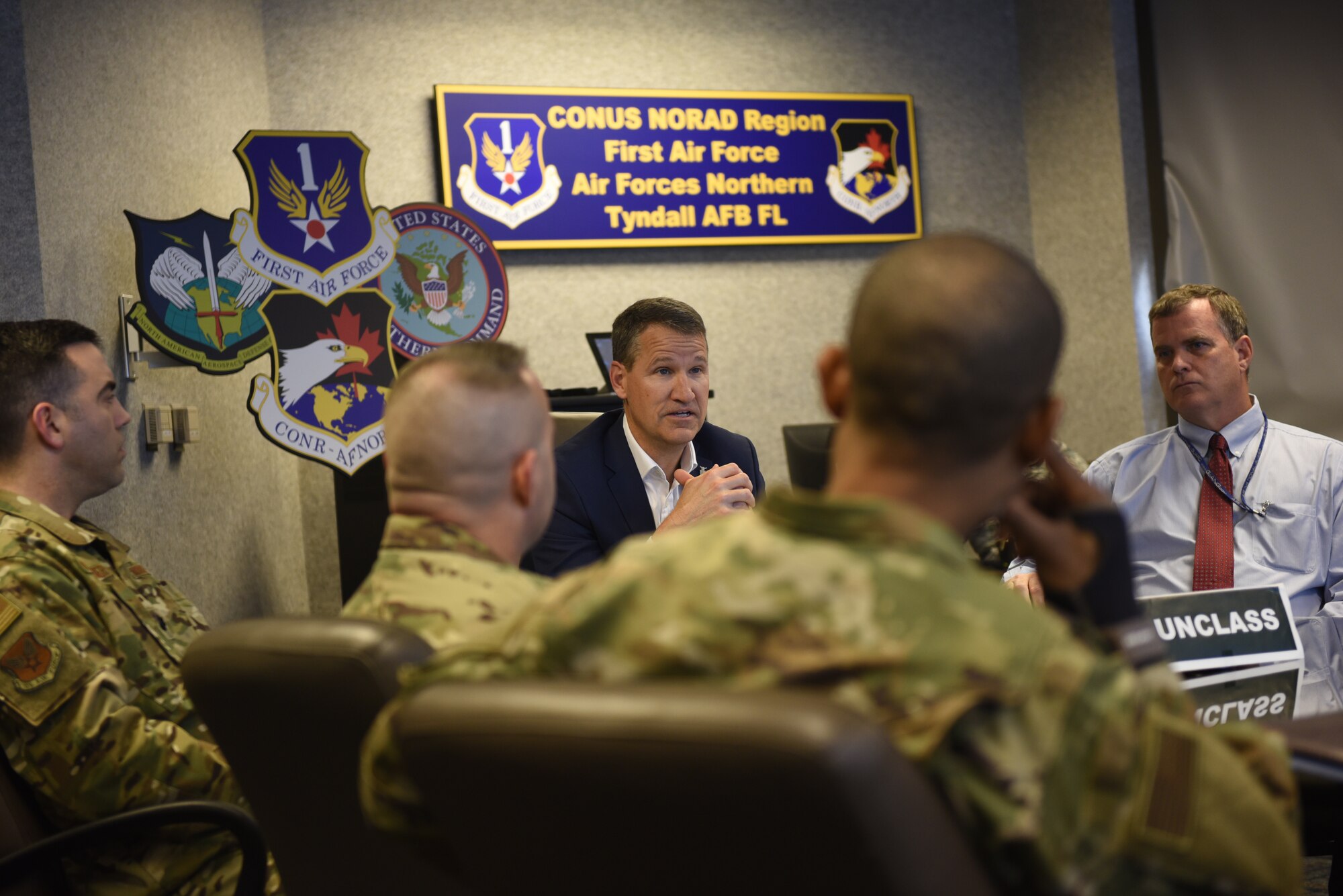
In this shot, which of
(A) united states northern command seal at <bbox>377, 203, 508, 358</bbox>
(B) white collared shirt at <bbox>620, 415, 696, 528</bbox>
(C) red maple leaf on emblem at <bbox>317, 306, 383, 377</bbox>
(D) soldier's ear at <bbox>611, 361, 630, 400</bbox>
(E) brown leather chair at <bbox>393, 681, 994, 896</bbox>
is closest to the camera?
(E) brown leather chair at <bbox>393, 681, 994, 896</bbox>

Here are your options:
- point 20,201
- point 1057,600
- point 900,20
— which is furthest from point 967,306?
point 900,20

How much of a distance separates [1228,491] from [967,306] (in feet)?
6.51

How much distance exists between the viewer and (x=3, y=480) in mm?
1964

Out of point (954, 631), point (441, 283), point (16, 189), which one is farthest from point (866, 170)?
point (954, 631)

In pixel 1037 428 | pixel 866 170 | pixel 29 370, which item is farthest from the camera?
pixel 866 170

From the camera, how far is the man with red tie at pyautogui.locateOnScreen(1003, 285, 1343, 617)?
2402mm

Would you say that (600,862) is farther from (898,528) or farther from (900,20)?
(900,20)

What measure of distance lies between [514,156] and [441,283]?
4.18 feet

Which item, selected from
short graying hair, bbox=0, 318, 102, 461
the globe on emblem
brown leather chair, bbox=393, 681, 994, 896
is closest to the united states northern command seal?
the globe on emblem

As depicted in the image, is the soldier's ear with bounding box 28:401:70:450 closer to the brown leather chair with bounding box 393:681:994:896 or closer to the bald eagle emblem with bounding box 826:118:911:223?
the brown leather chair with bounding box 393:681:994:896

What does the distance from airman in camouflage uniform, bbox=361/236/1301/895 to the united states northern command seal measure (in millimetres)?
2778

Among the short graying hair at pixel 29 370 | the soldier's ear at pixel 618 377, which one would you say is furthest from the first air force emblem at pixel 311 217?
the short graying hair at pixel 29 370

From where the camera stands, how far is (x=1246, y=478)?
8.20 ft

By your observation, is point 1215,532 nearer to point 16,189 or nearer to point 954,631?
point 954,631
